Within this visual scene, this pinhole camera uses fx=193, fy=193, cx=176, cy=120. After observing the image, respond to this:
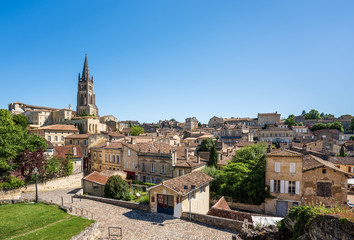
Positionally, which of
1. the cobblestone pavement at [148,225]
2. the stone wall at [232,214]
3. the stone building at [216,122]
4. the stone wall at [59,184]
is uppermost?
the stone building at [216,122]

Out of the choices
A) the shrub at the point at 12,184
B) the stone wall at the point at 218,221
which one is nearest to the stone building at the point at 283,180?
the stone wall at the point at 218,221

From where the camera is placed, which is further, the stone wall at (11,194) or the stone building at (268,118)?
the stone building at (268,118)

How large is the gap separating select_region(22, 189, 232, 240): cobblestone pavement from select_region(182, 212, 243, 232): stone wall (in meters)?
0.47

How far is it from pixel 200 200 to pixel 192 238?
6.87 m

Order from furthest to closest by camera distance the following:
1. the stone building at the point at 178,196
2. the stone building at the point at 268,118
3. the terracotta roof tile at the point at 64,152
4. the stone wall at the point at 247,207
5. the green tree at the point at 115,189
A: 1. the stone building at the point at 268,118
2. the terracotta roof tile at the point at 64,152
3. the stone wall at the point at 247,207
4. the green tree at the point at 115,189
5. the stone building at the point at 178,196

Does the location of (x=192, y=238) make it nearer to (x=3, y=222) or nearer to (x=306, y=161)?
Result: (x=3, y=222)

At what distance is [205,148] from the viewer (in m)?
44.6

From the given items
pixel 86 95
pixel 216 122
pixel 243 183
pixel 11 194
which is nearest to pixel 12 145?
pixel 11 194

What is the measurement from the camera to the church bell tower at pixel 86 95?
107m

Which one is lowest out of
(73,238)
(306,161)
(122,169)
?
(122,169)

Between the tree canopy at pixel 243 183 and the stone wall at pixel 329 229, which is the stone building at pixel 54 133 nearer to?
the tree canopy at pixel 243 183

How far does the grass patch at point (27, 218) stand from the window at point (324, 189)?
24.5 meters

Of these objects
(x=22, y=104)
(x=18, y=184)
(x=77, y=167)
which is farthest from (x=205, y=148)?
(x=22, y=104)

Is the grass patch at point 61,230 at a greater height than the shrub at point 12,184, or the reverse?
the grass patch at point 61,230
